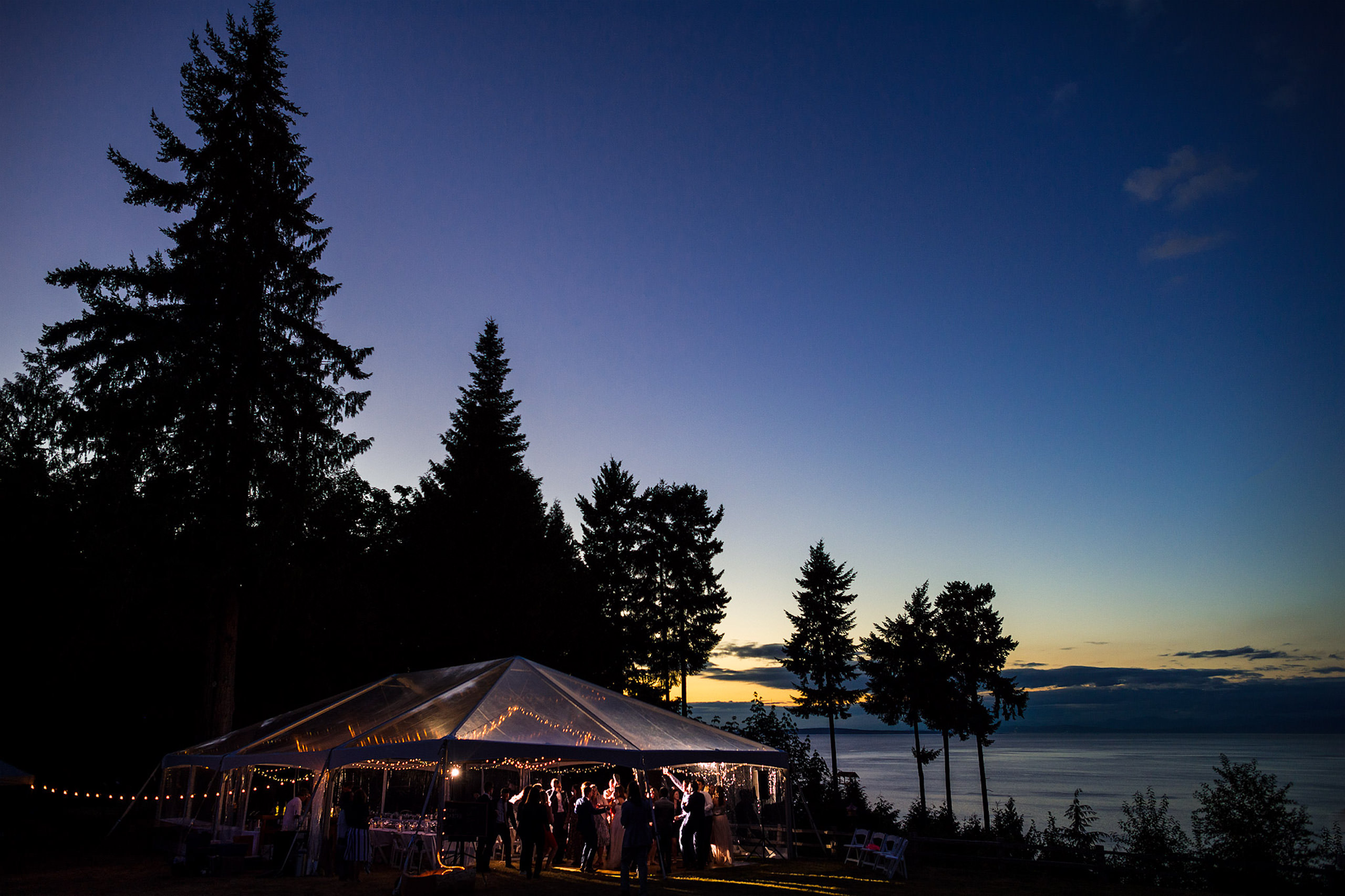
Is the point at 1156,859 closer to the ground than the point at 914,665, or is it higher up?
closer to the ground

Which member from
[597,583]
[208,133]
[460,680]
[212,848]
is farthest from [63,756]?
[597,583]

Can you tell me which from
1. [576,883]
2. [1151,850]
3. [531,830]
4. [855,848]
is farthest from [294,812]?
[1151,850]

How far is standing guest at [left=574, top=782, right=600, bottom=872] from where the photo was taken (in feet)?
51.0

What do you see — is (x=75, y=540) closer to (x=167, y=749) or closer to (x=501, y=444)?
(x=167, y=749)

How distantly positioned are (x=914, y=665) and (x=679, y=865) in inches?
944

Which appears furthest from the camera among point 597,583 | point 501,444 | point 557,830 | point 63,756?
point 597,583

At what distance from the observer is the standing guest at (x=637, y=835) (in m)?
11.7

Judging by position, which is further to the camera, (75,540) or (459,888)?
(75,540)

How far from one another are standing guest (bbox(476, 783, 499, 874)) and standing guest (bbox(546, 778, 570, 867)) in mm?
1576

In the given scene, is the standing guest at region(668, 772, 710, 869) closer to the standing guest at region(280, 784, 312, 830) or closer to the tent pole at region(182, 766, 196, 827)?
the standing guest at region(280, 784, 312, 830)

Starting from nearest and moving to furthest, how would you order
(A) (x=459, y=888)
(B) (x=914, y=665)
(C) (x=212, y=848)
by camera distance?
(A) (x=459, y=888), (C) (x=212, y=848), (B) (x=914, y=665)

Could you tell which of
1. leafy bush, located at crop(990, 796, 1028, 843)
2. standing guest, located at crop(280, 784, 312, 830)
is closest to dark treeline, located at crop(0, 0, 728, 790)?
standing guest, located at crop(280, 784, 312, 830)

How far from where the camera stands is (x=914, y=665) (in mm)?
37156

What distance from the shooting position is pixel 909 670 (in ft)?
122
